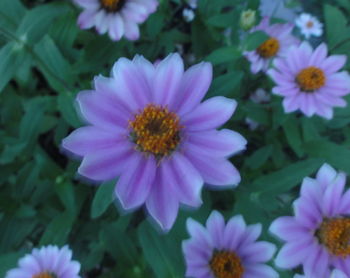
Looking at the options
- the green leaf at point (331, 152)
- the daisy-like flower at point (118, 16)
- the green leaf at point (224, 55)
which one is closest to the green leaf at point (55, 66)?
the daisy-like flower at point (118, 16)

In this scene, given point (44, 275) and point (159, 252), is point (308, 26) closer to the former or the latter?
point (159, 252)

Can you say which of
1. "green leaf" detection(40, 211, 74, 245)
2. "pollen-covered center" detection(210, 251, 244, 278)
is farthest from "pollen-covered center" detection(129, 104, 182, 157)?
"green leaf" detection(40, 211, 74, 245)

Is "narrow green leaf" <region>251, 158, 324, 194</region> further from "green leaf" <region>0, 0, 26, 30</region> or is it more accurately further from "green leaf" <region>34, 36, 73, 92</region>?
"green leaf" <region>0, 0, 26, 30</region>

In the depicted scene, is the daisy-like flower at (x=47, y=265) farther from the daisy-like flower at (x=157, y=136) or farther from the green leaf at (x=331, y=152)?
the green leaf at (x=331, y=152)

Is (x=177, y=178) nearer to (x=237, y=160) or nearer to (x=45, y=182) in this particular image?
(x=45, y=182)

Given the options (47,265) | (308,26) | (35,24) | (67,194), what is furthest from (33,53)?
(308,26)
